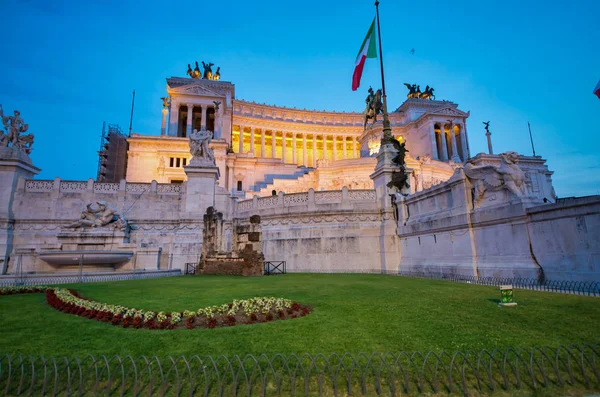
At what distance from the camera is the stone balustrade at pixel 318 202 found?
73.0 feet

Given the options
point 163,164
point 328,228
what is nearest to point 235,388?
point 328,228

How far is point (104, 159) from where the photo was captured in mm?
59594

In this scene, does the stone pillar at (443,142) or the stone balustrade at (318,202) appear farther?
the stone pillar at (443,142)

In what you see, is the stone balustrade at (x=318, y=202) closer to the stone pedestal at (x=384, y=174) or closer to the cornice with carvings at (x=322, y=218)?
the cornice with carvings at (x=322, y=218)

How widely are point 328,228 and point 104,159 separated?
182ft

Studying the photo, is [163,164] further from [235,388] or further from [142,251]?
[235,388]

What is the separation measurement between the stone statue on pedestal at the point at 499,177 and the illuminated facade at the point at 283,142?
28329 mm

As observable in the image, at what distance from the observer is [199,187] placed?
1019 inches

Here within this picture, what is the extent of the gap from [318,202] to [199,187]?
10367 millimetres

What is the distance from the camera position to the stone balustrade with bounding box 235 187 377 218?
22.3m

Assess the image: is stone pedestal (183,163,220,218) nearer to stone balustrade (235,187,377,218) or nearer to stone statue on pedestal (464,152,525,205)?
stone balustrade (235,187,377,218)

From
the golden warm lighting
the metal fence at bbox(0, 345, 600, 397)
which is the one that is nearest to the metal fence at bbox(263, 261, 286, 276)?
the metal fence at bbox(0, 345, 600, 397)

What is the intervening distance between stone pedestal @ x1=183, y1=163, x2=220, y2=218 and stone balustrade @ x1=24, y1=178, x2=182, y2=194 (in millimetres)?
1482

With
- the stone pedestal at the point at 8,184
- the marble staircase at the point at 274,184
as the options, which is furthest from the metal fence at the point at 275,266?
the stone pedestal at the point at 8,184
